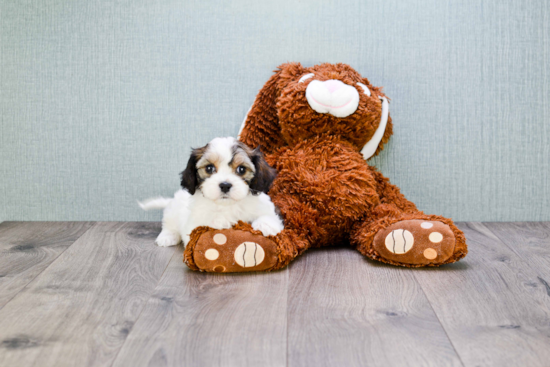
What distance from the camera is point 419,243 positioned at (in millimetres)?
1663

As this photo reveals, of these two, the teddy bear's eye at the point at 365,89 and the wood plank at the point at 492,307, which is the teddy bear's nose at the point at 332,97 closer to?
the teddy bear's eye at the point at 365,89

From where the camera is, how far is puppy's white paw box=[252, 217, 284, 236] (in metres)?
1.67

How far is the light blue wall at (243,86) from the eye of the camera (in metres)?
2.20

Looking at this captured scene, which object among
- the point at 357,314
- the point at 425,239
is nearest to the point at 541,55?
the point at 425,239

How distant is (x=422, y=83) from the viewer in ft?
7.32

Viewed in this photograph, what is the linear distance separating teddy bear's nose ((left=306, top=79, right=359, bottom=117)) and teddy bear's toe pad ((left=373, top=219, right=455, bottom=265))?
1.59ft

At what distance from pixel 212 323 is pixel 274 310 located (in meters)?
0.17

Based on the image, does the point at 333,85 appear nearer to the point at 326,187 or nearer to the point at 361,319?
the point at 326,187

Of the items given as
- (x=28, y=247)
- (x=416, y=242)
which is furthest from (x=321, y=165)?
(x=28, y=247)

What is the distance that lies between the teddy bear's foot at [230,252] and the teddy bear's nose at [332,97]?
22.4 inches

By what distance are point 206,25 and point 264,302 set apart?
4.26 ft

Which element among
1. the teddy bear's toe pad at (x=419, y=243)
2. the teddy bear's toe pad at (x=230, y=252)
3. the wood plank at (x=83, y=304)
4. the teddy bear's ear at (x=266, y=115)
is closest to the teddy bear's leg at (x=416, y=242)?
the teddy bear's toe pad at (x=419, y=243)

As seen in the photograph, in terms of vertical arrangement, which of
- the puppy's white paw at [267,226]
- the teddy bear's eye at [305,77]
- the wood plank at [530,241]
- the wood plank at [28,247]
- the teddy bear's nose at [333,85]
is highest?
the teddy bear's eye at [305,77]

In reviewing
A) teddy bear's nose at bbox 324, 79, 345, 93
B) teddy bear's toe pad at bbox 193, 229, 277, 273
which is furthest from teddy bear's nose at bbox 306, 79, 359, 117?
teddy bear's toe pad at bbox 193, 229, 277, 273
